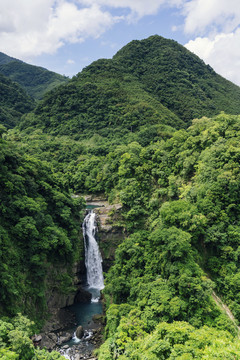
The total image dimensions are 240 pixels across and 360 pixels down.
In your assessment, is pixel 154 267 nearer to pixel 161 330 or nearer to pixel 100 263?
pixel 161 330

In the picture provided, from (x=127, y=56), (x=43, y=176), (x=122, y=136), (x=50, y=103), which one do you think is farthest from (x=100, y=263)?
(x=127, y=56)

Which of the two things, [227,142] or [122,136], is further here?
[122,136]

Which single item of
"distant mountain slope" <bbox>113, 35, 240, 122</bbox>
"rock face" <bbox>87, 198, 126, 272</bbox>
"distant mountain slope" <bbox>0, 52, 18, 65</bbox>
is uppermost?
"distant mountain slope" <bbox>0, 52, 18, 65</bbox>

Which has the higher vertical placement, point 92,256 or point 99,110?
point 99,110

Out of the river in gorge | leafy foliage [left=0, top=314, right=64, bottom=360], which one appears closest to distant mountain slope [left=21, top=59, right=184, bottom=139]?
the river in gorge

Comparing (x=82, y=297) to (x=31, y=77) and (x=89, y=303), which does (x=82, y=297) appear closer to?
(x=89, y=303)

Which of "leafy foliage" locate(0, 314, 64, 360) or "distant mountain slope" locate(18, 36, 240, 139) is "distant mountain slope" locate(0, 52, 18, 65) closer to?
"distant mountain slope" locate(18, 36, 240, 139)

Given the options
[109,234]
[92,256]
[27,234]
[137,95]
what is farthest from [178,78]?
[27,234]
